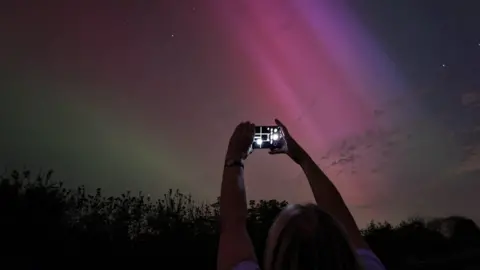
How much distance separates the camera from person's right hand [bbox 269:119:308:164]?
1.95 m

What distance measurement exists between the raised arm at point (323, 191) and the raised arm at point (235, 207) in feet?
0.93

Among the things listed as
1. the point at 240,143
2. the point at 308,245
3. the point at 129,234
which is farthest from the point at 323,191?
the point at 129,234

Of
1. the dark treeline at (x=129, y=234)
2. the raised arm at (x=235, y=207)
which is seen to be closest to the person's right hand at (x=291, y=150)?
the raised arm at (x=235, y=207)

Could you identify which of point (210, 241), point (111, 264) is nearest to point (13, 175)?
point (111, 264)

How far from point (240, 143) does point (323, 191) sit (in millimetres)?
355

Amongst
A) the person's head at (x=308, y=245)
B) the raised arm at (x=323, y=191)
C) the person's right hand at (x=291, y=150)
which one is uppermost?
the person's right hand at (x=291, y=150)

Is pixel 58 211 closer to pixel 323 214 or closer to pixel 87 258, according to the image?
pixel 87 258

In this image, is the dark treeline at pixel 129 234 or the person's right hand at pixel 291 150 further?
the dark treeline at pixel 129 234

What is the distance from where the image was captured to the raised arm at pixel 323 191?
1.64 m

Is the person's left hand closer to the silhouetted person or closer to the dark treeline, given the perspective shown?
the silhouetted person

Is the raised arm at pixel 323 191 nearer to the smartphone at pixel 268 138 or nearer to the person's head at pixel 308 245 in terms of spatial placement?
the smartphone at pixel 268 138

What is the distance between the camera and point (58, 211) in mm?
14062

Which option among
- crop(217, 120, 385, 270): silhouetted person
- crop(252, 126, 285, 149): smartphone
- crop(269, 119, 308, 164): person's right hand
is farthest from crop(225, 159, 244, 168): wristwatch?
crop(269, 119, 308, 164): person's right hand

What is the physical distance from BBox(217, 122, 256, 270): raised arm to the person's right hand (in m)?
0.26
